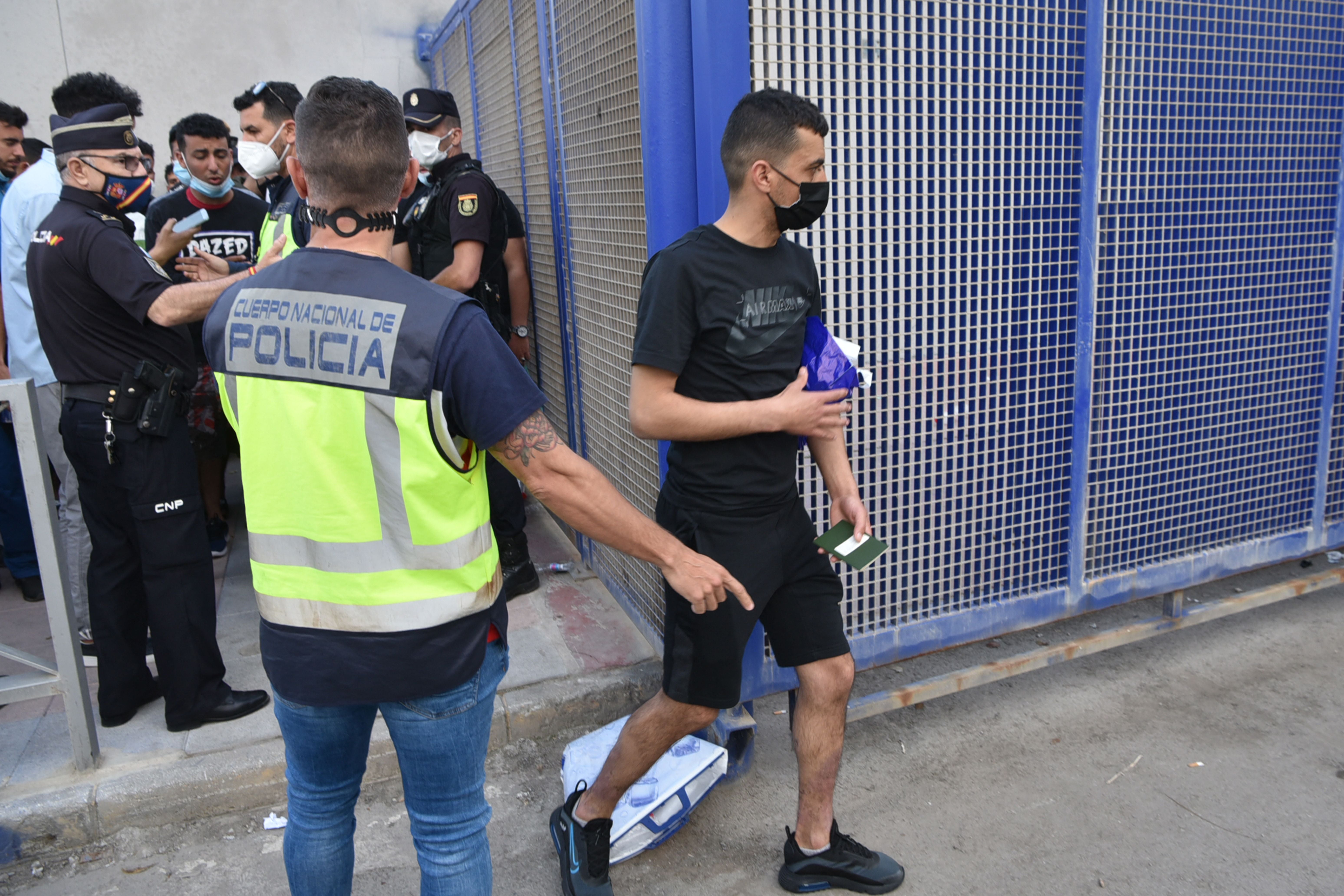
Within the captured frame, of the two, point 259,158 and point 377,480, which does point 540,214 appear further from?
point 377,480

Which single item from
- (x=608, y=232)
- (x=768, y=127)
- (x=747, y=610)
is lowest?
(x=747, y=610)

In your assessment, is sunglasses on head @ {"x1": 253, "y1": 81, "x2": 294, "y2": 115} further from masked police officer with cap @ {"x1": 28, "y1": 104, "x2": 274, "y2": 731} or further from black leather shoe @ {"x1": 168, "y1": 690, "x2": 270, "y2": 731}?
black leather shoe @ {"x1": 168, "y1": 690, "x2": 270, "y2": 731}

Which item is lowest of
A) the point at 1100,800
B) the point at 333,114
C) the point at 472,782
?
the point at 1100,800

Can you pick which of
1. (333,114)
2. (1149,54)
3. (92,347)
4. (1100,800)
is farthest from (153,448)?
(1149,54)

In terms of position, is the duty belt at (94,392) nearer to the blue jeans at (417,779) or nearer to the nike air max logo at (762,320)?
the blue jeans at (417,779)

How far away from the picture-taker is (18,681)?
117 inches

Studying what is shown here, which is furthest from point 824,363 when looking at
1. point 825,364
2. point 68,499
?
point 68,499

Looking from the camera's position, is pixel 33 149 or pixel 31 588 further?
pixel 33 149

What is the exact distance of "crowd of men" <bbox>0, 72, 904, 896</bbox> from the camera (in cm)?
175

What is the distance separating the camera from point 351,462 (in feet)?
5.74

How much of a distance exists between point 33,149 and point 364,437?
524 centimetres

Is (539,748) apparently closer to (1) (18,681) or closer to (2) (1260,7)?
(1) (18,681)

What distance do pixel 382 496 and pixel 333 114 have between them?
0.70 m

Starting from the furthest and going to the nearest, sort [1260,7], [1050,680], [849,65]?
[1050,680] < [1260,7] < [849,65]
